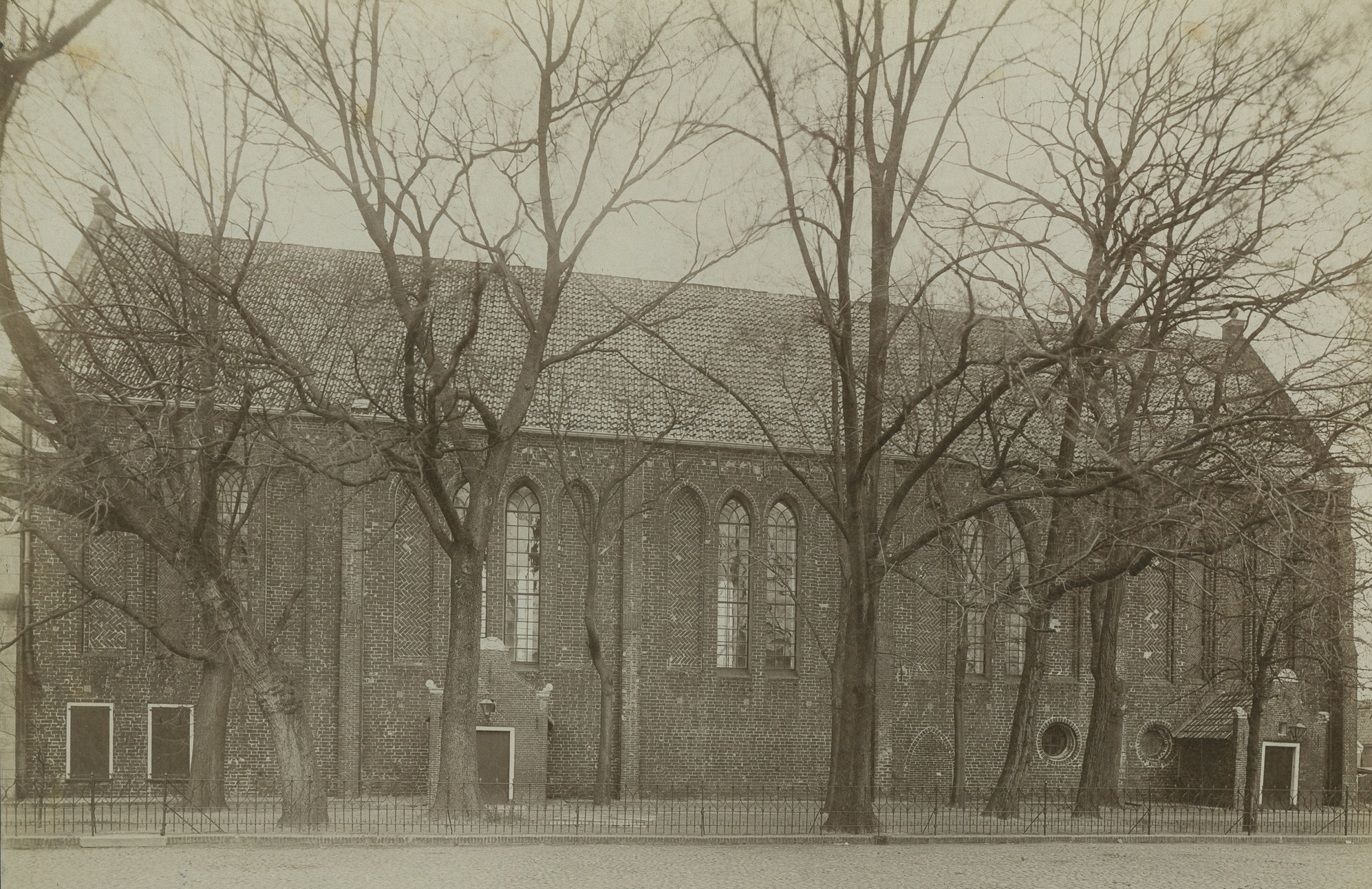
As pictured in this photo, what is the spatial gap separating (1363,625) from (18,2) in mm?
27655

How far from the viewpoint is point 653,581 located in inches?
1081

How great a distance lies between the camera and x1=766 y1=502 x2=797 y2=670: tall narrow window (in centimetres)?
2862

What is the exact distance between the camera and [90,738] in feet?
80.3

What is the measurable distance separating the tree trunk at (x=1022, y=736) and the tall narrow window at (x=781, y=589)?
6.07 meters

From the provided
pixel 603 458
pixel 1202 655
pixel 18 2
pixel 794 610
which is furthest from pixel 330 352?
pixel 1202 655

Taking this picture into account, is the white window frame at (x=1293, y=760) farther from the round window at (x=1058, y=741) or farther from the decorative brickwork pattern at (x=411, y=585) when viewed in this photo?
the decorative brickwork pattern at (x=411, y=585)

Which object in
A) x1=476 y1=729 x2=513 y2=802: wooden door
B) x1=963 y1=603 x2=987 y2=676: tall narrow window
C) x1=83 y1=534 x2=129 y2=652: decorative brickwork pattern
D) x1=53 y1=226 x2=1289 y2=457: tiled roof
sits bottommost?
x1=476 y1=729 x2=513 y2=802: wooden door

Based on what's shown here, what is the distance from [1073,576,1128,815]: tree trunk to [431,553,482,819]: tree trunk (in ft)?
43.5

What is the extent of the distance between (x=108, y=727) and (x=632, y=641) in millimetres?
10740

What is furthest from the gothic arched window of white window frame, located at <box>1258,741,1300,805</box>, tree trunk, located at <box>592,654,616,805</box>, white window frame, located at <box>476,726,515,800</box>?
white window frame, located at <box>1258,741,1300,805</box>

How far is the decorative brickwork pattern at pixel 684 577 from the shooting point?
90.7 ft

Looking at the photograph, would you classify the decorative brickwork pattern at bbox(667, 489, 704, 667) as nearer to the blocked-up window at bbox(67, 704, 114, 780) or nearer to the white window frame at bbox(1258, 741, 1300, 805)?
the blocked-up window at bbox(67, 704, 114, 780)

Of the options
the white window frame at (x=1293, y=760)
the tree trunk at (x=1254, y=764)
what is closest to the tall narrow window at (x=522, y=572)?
the tree trunk at (x=1254, y=764)

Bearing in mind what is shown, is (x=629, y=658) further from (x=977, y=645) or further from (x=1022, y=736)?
(x=977, y=645)
